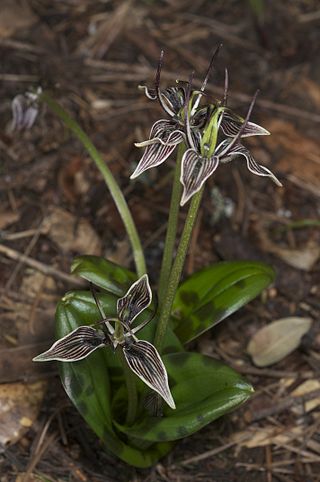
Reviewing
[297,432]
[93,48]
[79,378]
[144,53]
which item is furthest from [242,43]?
[79,378]

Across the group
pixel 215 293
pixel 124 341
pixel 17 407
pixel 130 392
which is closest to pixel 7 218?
pixel 17 407

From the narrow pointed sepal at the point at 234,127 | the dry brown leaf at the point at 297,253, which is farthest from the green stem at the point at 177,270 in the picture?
the dry brown leaf at the point at 297,253

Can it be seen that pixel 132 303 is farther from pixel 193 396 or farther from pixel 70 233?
pixel 70 233

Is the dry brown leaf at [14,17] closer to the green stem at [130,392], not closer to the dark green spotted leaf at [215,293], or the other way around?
the dark green spotted leaf at [215,293]

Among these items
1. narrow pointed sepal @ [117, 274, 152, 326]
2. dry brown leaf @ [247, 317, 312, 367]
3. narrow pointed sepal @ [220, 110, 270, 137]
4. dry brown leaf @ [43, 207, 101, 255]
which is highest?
narrow pointed sepal @ [220, 110, 270, 137]

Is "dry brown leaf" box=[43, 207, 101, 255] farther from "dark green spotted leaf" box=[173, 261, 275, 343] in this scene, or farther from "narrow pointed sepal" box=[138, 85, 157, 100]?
"narrow pointed sepal" box=[138, 85, 157, 100]

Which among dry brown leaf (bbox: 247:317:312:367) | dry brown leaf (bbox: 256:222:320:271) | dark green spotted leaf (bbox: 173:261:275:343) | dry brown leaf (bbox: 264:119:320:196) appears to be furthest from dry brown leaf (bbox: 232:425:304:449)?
dry brown leaf (bbox: 264:119:320:196)

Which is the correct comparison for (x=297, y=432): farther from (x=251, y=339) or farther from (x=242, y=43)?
(x=242, y=43)

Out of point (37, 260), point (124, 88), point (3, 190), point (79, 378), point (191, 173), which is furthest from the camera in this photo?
point (124, 88)
